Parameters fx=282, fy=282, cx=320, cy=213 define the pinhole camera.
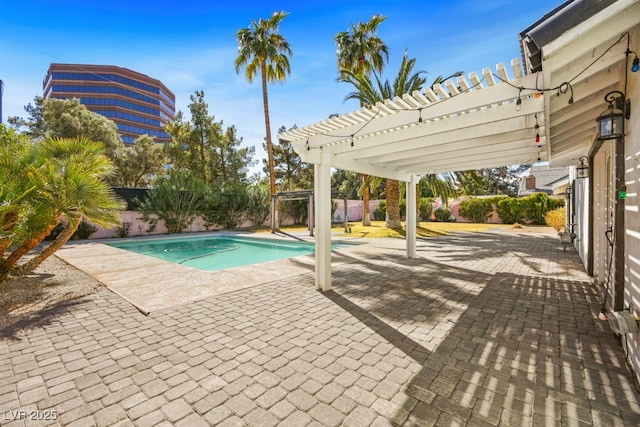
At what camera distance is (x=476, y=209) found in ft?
87.7

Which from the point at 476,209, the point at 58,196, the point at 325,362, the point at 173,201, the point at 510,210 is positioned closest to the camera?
the point at 325,362

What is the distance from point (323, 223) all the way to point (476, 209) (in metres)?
25.4

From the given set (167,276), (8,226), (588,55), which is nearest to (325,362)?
(588,55)

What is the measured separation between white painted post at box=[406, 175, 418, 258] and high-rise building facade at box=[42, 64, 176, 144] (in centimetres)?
7798

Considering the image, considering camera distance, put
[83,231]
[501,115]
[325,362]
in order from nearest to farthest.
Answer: [325,362] < [501,115] < [83,231]

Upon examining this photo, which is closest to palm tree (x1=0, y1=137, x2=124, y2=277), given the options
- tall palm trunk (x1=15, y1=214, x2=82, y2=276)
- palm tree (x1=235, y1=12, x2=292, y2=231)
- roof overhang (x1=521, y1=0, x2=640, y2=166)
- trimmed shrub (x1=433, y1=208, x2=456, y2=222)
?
tall palm trunk (x1=15, y1=214, x2=82, y2=276)

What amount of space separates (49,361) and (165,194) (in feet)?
56.3

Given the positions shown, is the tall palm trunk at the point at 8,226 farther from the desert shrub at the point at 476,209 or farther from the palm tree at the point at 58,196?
the desert shrub at the point at 476,209

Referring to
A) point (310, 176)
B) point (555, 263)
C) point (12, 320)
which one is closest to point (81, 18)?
point (12, 320)

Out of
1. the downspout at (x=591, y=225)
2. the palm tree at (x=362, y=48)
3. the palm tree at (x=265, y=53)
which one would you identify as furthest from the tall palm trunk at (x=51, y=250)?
the palm tree at (x=362, y=48)

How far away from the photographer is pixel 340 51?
19359 millimetres

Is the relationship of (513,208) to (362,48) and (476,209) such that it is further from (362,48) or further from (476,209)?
(362,48)

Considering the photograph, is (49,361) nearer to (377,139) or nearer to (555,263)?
(377,139)

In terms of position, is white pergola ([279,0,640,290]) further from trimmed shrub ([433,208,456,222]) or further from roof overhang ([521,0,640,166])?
trimmed shrub ([433,208,456,222])
